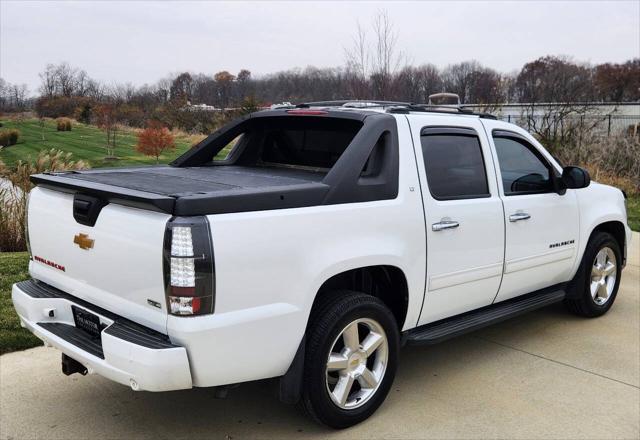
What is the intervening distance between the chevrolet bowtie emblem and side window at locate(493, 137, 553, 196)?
9.47 feet

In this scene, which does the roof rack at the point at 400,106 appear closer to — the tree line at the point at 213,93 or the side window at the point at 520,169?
the side window at the point at 520,169

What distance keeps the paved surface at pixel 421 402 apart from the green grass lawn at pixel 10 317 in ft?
0.42

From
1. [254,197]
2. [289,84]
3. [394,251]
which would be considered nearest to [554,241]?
[394,251]

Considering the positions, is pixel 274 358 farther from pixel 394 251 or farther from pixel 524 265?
pixel 524 265

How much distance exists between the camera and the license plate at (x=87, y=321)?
3182 mm

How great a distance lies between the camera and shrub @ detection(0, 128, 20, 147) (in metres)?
9.74

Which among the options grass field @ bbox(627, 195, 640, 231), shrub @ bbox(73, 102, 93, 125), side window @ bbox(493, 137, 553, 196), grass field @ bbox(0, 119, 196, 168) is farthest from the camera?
shrub @ bbox(73, 102, 93, 125)

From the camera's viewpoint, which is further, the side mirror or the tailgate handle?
the side mirror

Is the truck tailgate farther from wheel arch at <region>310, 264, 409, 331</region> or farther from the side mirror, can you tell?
the side mirror

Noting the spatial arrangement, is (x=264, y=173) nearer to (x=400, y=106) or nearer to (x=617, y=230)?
(x=400, y=106)

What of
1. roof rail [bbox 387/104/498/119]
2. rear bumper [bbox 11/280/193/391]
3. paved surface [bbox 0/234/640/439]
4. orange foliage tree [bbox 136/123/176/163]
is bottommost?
paved surface [bbox 0/234/640/439]

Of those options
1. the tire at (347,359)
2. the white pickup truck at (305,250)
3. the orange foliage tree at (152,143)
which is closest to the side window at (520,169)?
the white pickup truck at (305,250)

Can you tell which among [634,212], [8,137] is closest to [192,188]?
[8,137]

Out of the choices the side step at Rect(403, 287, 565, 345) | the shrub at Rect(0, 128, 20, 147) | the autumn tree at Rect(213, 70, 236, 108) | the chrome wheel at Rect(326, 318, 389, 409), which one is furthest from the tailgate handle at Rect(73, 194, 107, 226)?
the autumn tree at Rect(213, 70, 236, 108)
